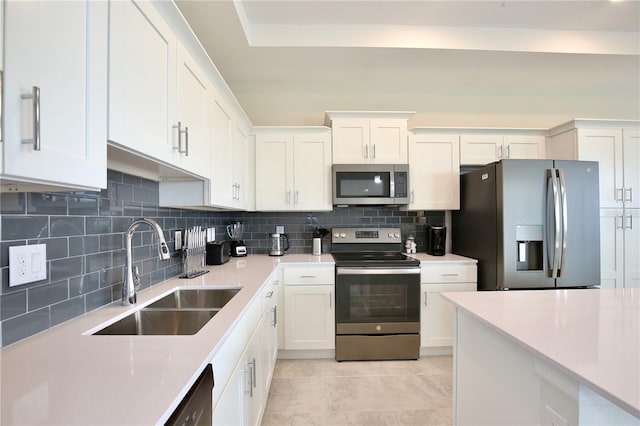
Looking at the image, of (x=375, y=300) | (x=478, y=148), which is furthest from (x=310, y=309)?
(x=478, y=148)

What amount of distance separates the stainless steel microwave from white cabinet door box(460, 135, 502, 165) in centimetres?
64

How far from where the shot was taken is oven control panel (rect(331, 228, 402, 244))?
9.61 ft

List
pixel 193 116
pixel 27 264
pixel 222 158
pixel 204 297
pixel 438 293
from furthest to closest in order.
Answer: pixel 438 293
pixel 222 158
pixel 204 297
pixel 193 116
pixel 27 264

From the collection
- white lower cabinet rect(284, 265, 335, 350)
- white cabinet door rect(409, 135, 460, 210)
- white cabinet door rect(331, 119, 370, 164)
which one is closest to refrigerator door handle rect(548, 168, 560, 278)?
white cabinet door rect(409, 135, 460, 210)

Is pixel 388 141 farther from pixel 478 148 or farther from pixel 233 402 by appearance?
pixel 233 402

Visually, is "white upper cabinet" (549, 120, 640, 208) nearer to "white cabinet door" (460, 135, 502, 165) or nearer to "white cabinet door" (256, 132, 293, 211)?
"white cabinet door" (460, 135, 502, 165)

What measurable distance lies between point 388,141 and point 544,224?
147cm

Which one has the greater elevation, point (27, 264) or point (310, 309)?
point (27, 264)

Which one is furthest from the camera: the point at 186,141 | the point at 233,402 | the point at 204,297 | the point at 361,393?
the point at 361,393

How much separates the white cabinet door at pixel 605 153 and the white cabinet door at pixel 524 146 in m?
0.29

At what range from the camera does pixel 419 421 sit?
173cm

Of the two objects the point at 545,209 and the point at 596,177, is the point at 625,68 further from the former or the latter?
the point at 545,209

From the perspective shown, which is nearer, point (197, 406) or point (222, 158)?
point (197, 406)

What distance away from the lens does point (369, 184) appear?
2678mm
